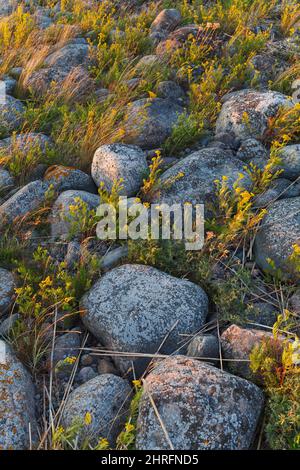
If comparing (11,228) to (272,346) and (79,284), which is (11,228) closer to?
(79,284)

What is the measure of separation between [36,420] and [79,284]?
1.08 metres

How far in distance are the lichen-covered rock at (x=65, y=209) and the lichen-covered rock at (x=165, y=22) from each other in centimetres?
370

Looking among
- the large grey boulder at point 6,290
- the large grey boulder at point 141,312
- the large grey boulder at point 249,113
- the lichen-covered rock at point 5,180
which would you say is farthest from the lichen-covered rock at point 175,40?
the large grey boulder at point 6,290

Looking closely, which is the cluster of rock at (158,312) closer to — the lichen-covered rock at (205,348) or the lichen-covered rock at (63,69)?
the lichen-covered rock at (205,348)

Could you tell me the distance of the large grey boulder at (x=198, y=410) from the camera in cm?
277

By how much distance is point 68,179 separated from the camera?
464 cm

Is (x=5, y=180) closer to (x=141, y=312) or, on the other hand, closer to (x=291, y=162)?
(x=141, y=312)

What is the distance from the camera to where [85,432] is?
2.90 meters

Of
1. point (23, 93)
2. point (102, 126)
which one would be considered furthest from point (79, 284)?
point (23, 93)

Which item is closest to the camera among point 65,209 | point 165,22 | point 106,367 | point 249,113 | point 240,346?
point 240,346

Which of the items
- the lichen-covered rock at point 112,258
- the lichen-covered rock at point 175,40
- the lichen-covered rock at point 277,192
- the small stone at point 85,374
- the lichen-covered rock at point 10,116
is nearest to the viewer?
the small stone at point 85,374

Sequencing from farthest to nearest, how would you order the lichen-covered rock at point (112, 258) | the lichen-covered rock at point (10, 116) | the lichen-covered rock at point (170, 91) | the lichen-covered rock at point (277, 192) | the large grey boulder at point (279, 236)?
the lichen-covered rock at point (170, 91)
the lichen-covered rock at point (10, 116)
the lichen-covered rock at point (277, 192)
the lichen-covered rock at point (112, 258)
the large grey boulder at point (279, 236)

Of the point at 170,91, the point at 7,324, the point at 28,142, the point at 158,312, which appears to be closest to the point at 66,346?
the point at 7,324

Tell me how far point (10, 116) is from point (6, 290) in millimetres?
2527
